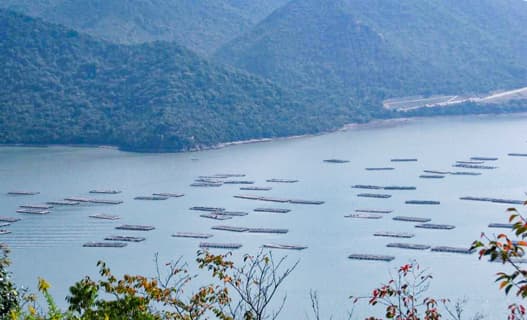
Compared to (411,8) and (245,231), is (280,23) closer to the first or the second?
(411,8)

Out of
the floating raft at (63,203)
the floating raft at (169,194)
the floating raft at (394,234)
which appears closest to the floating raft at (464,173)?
the floating raft at (169,194)

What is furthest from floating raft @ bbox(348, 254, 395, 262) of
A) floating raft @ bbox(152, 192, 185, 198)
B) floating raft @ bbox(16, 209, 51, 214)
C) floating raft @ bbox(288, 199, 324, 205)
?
floating raft @ bbox(16, 209, 51, 214)

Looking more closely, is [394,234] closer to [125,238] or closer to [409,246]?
[409,246]

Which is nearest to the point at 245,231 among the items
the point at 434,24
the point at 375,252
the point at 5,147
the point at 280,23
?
the point at 375,252

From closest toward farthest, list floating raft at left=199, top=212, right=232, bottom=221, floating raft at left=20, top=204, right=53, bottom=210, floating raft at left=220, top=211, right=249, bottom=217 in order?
1. floating raft at left=199, top=212, right=232, bottom=221
2. floating raft at left=220, top=211, right=249, bottom=217
3. floating raft at left=20, top=204, right=53, bottom=210

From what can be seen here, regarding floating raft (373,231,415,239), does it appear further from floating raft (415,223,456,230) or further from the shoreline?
the shoreline

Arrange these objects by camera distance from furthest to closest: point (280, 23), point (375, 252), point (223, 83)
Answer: point (280, 23)
point (223, 83)
point (375, 252)
